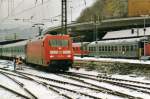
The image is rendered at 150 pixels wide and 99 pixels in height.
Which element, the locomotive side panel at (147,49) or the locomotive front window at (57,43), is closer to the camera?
the locomotive front window at (57,43)

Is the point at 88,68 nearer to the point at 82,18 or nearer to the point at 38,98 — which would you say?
the point at 38,98

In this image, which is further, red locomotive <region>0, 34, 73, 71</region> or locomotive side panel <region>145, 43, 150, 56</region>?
locomotive side panel <region>145, 43, 150, 56</region>

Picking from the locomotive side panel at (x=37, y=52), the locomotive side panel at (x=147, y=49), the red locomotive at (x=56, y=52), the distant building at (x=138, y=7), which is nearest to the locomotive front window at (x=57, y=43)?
the red locomotive at (x=56, y=52)

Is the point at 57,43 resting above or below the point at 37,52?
above

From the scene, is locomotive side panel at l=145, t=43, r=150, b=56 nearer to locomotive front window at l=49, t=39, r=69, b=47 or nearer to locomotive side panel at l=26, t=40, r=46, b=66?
locomotive side panel at l=26, t=40, r=46, b=66

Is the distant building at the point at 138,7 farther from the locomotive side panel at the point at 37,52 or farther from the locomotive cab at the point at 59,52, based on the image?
the locomotive cab at the point at 59,52

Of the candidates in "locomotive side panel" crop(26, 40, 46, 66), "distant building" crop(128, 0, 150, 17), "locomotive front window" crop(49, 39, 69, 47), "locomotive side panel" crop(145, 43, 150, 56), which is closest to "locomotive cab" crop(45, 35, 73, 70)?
"locomotive front window" crop(49, 39, 69, 47)

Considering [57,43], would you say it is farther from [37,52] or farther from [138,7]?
[138,7]

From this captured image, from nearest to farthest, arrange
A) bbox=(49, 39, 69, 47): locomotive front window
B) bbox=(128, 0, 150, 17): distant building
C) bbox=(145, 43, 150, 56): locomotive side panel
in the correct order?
bbox=(49, 39, 69, 47): locomotive front window, bbox=(145, 43, 150, 56): locomotive side panel, bbox=(128, 0, 150, 17): distant building

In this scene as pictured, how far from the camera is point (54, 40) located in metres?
29.4

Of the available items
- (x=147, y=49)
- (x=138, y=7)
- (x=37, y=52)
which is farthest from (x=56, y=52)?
(x=138, y=7)

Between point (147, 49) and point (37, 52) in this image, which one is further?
point (147, 49)

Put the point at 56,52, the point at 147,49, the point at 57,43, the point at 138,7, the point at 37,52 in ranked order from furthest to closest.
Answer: the point at 138,7 < the point at 147,49 < the point at 37,52 < the point at 57,43 < the point at 56,52

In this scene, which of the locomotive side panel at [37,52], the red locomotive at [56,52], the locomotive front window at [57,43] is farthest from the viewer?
the locomotive side panel at [37,52]
